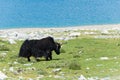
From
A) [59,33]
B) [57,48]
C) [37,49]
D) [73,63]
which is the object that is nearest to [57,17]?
[59,33]

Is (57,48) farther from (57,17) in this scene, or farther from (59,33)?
(57,17)

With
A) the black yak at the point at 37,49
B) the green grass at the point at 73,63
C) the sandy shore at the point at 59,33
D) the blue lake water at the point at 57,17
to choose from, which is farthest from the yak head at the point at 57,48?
the blue lake water at the point at 57,17

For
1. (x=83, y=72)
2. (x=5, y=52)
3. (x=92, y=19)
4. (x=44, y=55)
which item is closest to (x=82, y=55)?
(x=44, y=55)

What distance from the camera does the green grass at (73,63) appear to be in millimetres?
18062

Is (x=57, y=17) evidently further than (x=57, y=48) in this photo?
Yes

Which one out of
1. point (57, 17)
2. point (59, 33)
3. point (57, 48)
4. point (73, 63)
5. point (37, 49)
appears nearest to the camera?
point (73, 63)

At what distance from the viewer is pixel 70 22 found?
72.1 metres

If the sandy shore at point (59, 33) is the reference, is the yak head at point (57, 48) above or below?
below

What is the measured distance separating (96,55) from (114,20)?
49.1 m

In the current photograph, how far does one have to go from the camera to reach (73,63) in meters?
19.7

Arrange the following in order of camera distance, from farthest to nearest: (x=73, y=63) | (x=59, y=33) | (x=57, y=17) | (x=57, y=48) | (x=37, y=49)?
(x=57, y=17)
(x=59, y=33)
(x=57, y=48)
(x=37, y=49)
(x=73, y=63)

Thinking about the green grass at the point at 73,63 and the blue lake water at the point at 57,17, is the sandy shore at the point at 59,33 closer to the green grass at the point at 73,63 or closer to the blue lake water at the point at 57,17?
the green grass at the point at 73,63

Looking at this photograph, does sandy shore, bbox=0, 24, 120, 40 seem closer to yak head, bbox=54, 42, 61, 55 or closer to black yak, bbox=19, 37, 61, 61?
yak head, bbox=54, 42, 61, 55

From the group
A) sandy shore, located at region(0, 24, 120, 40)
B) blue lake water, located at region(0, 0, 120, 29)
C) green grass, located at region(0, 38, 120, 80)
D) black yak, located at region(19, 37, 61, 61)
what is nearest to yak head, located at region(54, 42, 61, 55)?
green grass, located at region(0, 38, 120, 80)
